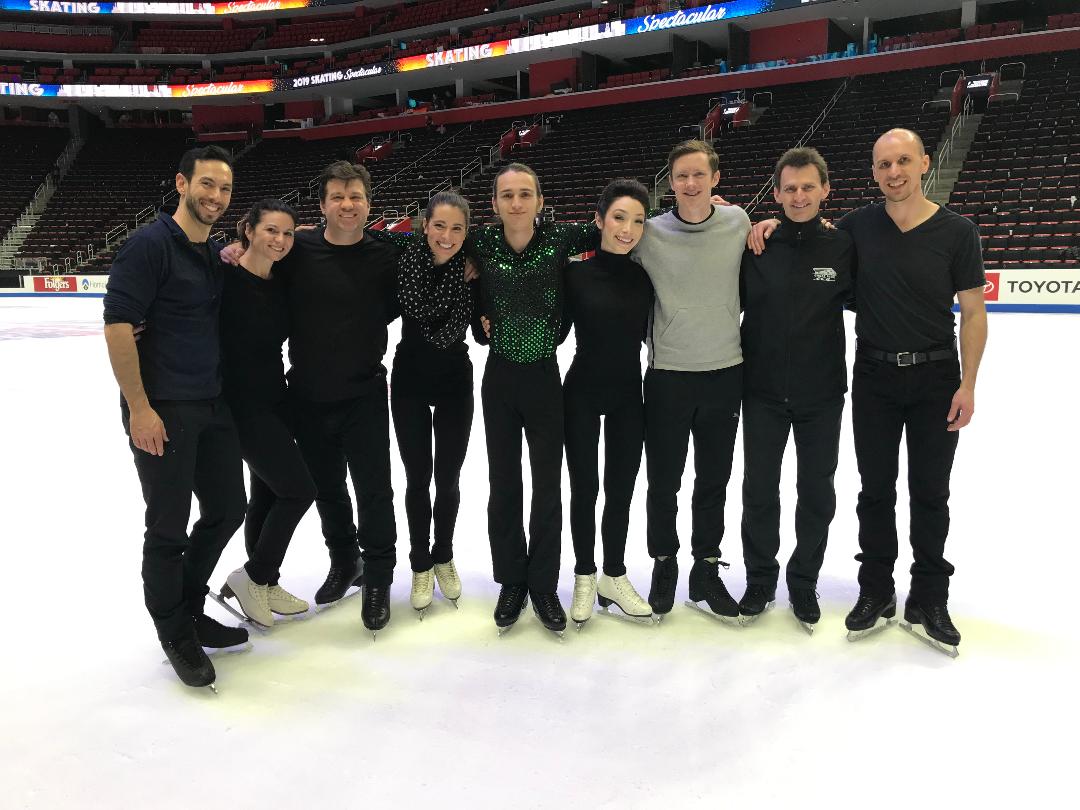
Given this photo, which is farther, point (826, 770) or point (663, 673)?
point (663, 673)

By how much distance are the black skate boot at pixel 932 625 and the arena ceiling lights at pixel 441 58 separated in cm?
2078

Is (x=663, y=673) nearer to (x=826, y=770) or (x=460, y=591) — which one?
(x=826, y=770)

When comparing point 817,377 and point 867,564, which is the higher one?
point 817,377

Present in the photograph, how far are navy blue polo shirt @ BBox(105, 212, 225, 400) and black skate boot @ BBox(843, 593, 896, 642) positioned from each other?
7.20ft

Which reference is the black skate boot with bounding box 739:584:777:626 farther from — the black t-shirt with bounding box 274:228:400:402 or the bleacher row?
the bleacher row

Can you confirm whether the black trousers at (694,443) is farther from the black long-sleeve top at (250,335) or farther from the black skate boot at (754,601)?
the black long-sleeve top at (250,335)

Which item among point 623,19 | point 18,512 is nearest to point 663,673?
point 18,512

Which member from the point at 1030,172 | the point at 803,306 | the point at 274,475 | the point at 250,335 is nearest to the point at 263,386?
the point at 250,335

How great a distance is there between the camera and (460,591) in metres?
2.98

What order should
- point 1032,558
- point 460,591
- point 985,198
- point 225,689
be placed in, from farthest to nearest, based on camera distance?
1. point 985,198
2. point 1032,558
3. point 460,591
4. point 225,689

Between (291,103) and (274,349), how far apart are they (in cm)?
3251

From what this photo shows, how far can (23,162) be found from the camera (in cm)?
2897

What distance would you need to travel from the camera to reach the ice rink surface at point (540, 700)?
6.09ft

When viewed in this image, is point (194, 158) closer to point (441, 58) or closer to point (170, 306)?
point (170, 306)
